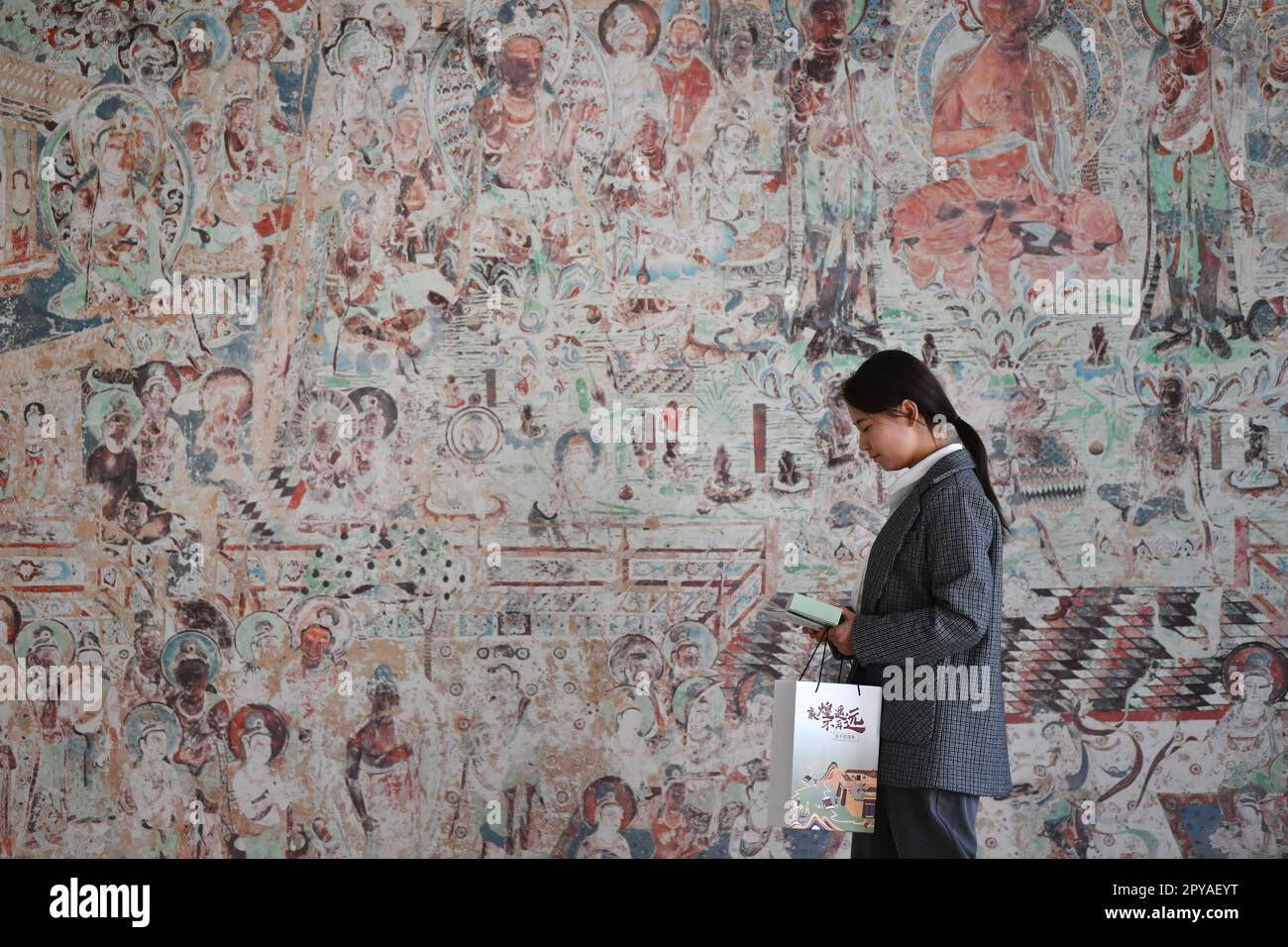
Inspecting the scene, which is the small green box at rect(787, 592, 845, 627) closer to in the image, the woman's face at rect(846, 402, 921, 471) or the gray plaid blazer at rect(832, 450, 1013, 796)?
the gray plaid blazer at rect(832, 450, 1013, 796)

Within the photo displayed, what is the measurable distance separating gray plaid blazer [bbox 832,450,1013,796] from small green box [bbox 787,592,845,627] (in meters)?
0.07

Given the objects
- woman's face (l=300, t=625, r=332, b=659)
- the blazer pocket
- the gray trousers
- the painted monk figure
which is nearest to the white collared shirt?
the blazer pocket

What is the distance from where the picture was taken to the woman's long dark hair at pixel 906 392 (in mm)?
2883

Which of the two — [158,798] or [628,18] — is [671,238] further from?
[158,798]

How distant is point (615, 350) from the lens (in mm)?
4270

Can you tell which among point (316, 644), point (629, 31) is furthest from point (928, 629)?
point (629, 31)

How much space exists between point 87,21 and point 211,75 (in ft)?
1.65

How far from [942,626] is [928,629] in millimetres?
32

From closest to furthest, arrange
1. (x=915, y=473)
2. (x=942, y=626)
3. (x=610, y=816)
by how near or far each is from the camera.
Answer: (x=942, y=626), (x=915, y=473), (x=610, y=816)

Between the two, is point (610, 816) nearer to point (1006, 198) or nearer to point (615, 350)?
point (615, 350)

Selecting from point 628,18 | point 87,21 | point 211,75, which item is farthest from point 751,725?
point 87,21

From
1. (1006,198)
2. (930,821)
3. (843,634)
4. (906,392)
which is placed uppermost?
(1006,198)

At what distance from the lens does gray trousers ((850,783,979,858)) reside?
2738mm

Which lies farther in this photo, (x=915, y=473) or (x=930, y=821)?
(x=915, y=473)
